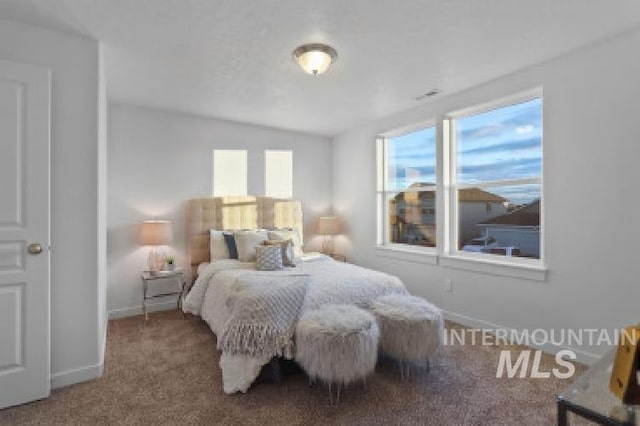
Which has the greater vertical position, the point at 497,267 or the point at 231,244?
the point at 231,244

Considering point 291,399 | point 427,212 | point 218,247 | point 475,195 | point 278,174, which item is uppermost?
point 278,174

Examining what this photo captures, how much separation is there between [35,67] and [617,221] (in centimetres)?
411

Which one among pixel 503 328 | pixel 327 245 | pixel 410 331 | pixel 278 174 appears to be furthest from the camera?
pixel 327 245

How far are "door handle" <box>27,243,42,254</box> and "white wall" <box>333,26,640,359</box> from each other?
3589 millimetres

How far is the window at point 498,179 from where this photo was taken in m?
3.00

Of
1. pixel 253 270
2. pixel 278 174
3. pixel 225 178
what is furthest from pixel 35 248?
pixel 278 174

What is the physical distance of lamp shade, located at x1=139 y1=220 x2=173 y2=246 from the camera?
3.56 metres

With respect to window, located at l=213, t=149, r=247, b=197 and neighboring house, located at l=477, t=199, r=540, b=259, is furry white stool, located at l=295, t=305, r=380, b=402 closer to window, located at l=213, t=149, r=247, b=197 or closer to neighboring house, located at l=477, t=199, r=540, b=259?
neighboring house, located at l=477, t=199, r=540, b=259

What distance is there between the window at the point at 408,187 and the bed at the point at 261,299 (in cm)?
121

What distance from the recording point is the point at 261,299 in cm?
234

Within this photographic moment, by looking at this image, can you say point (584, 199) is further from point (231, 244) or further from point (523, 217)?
point (231, 244)

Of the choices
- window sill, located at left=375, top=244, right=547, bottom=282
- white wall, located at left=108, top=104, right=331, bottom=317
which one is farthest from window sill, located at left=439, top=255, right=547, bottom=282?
white wall, located at left=108, top=104, right=331, bottom=317

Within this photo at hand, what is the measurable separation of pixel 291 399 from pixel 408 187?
9.72ft

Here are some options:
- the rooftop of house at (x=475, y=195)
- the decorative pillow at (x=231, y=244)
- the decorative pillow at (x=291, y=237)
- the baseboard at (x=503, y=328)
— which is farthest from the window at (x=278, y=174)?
the baseboard at (x=503, y=328)
